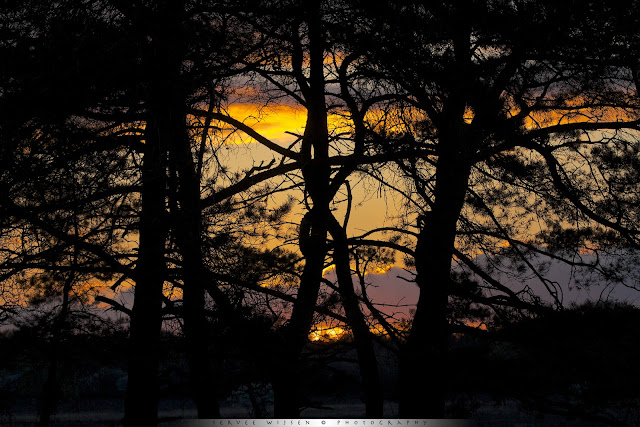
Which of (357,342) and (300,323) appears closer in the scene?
(300,323)

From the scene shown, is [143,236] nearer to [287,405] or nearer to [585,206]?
[287,405]

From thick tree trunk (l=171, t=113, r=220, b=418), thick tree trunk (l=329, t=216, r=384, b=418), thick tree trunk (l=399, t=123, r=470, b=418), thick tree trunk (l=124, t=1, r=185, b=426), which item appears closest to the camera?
thick tree trunk (l=124, t=1, r=185, b=426)

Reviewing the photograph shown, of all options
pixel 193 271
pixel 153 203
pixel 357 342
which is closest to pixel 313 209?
pixel 357 342

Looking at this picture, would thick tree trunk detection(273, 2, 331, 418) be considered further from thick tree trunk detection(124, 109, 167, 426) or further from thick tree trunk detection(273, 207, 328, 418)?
thick tree trunk detection(124, 109, 167, 426)

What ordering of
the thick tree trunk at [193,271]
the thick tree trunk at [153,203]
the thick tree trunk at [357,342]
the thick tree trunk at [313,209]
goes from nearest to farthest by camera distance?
the thick tree trunk at [153,203], the thick tree trunk at [193,271], the thick tree trunk at [313,209], the thick tree trunk at [357,342]

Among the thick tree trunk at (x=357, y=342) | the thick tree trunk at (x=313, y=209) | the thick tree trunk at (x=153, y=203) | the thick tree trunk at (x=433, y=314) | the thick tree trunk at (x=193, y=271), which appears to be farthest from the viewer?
the thick tree trunk at (x=357, y=342)

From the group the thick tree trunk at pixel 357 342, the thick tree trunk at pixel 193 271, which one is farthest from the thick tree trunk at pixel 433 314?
the thick tree trunk at pixel 193 271

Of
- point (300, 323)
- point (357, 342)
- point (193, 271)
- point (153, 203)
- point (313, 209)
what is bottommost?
point (357, 342)

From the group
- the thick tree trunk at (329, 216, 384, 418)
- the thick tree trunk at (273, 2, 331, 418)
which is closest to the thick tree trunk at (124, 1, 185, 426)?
the thick tree trunk at (273, 2, 331, 418)

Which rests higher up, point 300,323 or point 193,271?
point 193,271

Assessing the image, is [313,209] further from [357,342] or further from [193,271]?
[193,271]

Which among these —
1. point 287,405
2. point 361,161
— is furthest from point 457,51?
point 287,405

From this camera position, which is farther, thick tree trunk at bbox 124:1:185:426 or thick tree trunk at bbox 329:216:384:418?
thick tree trunk at bbox 329:216:384:418

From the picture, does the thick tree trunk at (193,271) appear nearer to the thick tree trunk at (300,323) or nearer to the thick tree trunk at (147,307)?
the thick tree trunk at (147,307)
